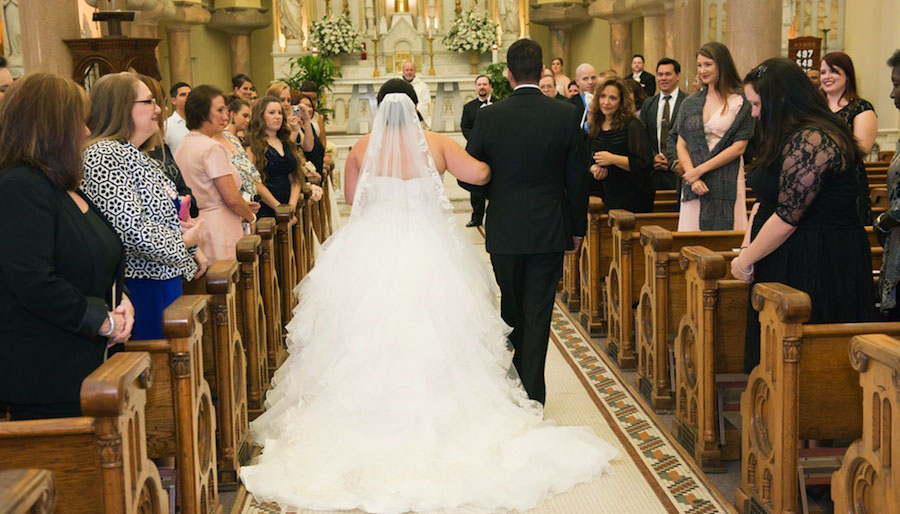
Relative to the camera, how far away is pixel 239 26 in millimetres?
19891

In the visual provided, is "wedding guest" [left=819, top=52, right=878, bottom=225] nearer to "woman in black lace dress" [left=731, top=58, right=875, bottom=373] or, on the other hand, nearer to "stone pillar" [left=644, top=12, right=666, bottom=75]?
"woman in black lace dress" [left=731, top=58, right=875, bottom=373]

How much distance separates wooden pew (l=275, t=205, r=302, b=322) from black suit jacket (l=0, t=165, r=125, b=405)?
3177 mm

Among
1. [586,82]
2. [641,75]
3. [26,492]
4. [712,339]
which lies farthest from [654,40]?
[26,492]

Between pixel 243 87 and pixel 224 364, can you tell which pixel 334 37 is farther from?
pixel 224 364

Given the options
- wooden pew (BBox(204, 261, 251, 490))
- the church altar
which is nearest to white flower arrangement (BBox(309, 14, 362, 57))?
the church altar

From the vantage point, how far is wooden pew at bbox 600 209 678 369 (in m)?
5.82

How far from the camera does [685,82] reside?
39.3 ft

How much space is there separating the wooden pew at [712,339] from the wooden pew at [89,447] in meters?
2.57

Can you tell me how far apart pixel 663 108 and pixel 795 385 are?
4.56 meters

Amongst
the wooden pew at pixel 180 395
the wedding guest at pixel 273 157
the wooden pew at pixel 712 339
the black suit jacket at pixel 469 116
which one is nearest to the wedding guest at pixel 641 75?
the black suit jacket at pixel 469 116

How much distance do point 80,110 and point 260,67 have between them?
63.5ft

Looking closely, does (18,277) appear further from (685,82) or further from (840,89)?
(685,82)

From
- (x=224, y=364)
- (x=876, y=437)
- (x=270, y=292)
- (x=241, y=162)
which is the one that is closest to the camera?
(x=876, y=437)

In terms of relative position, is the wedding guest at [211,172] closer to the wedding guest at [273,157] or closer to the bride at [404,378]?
the bride at [404,378]
